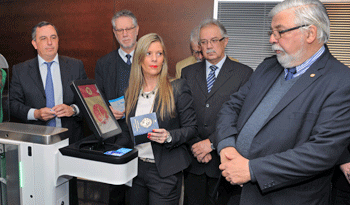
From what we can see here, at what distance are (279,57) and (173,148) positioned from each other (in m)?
0.92

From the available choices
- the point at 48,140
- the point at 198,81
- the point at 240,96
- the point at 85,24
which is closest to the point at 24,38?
the point at 85,24

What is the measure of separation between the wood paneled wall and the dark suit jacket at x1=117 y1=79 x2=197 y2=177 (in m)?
1.68

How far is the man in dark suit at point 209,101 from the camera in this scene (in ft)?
7.04

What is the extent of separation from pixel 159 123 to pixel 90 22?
2.54m

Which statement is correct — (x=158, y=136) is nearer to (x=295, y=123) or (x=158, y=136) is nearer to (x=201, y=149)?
(x=201, y=149)

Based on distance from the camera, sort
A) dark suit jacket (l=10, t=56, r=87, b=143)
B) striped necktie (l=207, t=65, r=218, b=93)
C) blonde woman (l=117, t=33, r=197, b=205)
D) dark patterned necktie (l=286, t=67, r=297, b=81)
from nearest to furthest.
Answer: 1. dark patterned necktie (l=286, t=67, r=297, b=81)
2. blonde woman (l=117, t=33, r=197, b=205)
3. striped necktie (l=207, t=65, r=218, b=93)
4. dark suit jacket (l=10, t=56, r=87, b=143)

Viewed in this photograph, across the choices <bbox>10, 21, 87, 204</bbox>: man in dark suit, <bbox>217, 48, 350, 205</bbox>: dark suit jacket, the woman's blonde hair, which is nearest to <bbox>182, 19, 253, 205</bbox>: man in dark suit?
the woman's blonde hair

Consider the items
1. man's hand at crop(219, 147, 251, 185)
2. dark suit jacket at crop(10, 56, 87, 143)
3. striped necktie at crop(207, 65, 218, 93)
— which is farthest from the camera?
dark suit jacket at crop(10, 56, 87, 143)

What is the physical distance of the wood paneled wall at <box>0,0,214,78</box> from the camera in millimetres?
3424

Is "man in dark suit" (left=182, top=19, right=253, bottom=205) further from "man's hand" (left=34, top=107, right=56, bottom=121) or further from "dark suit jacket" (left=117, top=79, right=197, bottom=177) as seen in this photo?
"man's hand" (left=34, top=107, right=56, bottom=121)

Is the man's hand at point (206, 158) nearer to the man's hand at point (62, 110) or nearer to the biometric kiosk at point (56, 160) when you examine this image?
the biometric kiosk at point (56, 160)

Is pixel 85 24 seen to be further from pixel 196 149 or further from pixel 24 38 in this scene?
pixel 196 149

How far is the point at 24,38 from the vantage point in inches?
160

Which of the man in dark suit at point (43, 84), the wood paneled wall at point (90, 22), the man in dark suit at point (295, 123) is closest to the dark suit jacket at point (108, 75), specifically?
the man in dark suit at point (43, 84)
